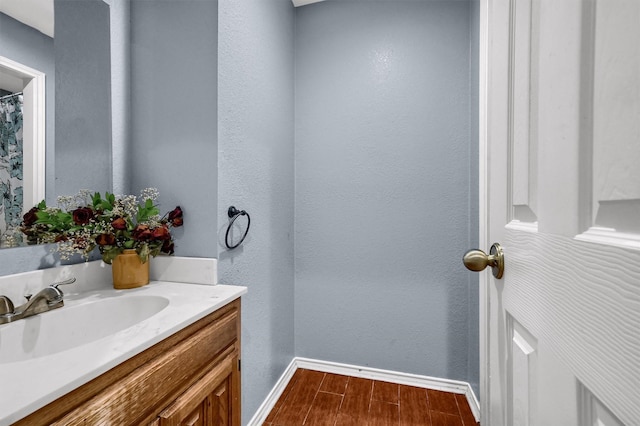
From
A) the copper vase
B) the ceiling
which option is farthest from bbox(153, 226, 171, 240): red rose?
the ceiling

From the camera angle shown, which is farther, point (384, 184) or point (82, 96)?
point (384, 184)

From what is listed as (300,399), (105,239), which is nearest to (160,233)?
(105,239)

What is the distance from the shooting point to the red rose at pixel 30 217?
0.91 m

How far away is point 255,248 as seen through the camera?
1.46m

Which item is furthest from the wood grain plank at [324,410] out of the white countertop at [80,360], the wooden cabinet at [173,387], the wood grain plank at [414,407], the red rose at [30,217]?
the red rose at [30,217]

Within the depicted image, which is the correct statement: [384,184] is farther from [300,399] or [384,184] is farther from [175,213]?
[300,399]

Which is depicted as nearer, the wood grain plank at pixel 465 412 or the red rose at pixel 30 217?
the red rose at pixel 30 217

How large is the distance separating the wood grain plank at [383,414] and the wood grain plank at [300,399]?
1.13 ft

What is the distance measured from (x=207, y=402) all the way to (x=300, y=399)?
0.95m

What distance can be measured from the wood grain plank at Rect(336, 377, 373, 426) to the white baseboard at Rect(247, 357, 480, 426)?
0.19ft

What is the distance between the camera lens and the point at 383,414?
1519 millimetres

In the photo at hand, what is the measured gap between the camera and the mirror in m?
0.87

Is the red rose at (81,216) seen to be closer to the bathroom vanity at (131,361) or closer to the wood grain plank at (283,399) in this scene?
the bathroom vanity at (131,361)

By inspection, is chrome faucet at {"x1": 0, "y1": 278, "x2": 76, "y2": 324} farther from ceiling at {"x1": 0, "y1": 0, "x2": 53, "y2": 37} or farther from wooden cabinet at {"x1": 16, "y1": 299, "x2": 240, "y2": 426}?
ceiling at {"x1": 0, "y1": 0, "x2": 53, "y2": 37}
